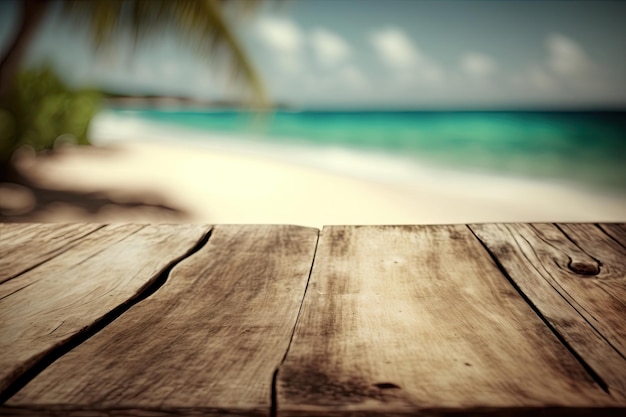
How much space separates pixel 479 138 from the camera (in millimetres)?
17812

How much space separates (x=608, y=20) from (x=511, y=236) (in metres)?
34.6

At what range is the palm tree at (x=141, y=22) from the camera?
3.61 metres

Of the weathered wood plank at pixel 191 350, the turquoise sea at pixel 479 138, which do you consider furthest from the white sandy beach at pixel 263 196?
the weathered wood plank at pixel 191 350

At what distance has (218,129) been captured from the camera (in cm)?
2112

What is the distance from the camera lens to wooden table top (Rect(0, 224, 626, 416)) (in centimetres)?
40

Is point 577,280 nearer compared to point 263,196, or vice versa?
point 577,280

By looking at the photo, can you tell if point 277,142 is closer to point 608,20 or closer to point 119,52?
point 119,52

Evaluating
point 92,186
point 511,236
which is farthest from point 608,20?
point 511,236

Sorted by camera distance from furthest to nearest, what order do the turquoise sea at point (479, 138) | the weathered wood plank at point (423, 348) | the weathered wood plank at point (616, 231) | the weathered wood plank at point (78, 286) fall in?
the turquoise sea at point (479, 138) < the weathered wood plank at point (616, 231) < the weathered wood plank at point (78, 286) < the weathered wood plank at point (423, 348)

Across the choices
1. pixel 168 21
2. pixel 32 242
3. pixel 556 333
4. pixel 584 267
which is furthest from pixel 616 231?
pixel 168 21

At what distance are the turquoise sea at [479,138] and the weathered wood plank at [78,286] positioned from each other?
147 inches

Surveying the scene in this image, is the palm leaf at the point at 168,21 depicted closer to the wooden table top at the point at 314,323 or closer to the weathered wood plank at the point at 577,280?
the wooden table top at the point at 314,323

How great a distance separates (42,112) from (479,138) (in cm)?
1461

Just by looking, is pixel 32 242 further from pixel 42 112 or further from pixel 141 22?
pixel 42 112
